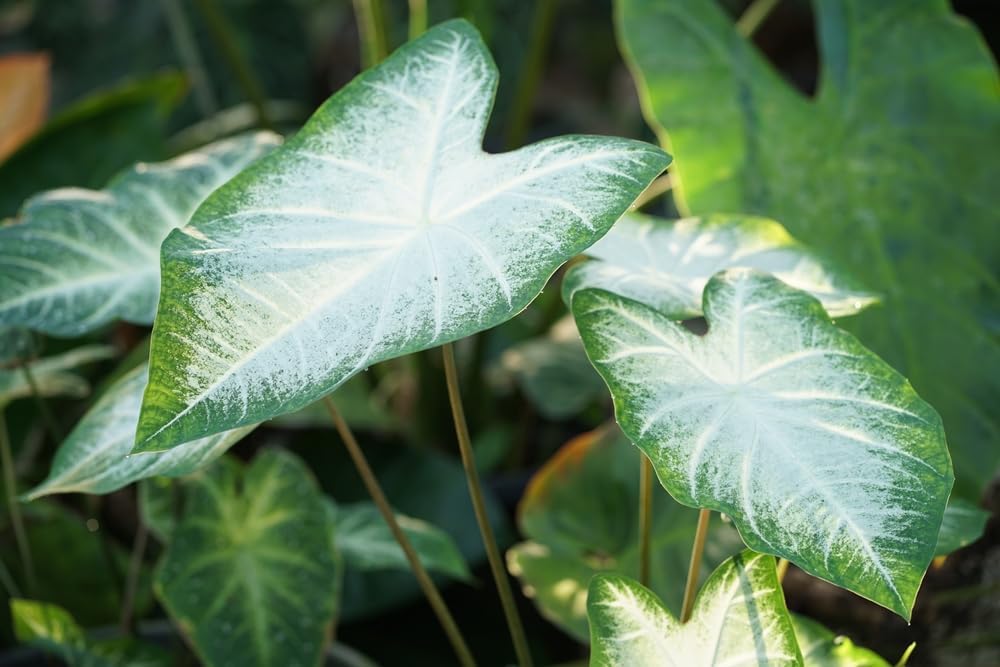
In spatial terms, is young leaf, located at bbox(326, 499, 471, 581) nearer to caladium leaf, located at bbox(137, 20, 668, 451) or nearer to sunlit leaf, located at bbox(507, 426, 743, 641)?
sunlit leaf, located at bbox(507, 426, 743, 641)

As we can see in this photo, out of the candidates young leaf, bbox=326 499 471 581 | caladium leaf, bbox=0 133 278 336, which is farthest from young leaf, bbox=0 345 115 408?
young leaf, bbox=326 499 471 581

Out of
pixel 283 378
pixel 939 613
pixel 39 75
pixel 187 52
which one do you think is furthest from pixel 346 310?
pixel 187 52

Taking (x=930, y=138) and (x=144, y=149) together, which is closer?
(x=930, y=138)

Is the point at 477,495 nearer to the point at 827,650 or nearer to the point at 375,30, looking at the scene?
the point at 827,650

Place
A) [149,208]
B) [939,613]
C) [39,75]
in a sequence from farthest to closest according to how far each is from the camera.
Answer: [39,75], [939,613], [149,208]

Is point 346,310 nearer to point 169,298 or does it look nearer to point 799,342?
point 169,298

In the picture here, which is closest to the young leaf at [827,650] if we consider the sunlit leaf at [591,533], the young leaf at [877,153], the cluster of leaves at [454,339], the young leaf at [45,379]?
the cluster of leaves at [454,339]

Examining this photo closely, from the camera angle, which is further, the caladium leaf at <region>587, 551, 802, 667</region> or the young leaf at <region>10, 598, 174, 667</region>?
the young leaf at <region>10, 598, 174, 667</region>
